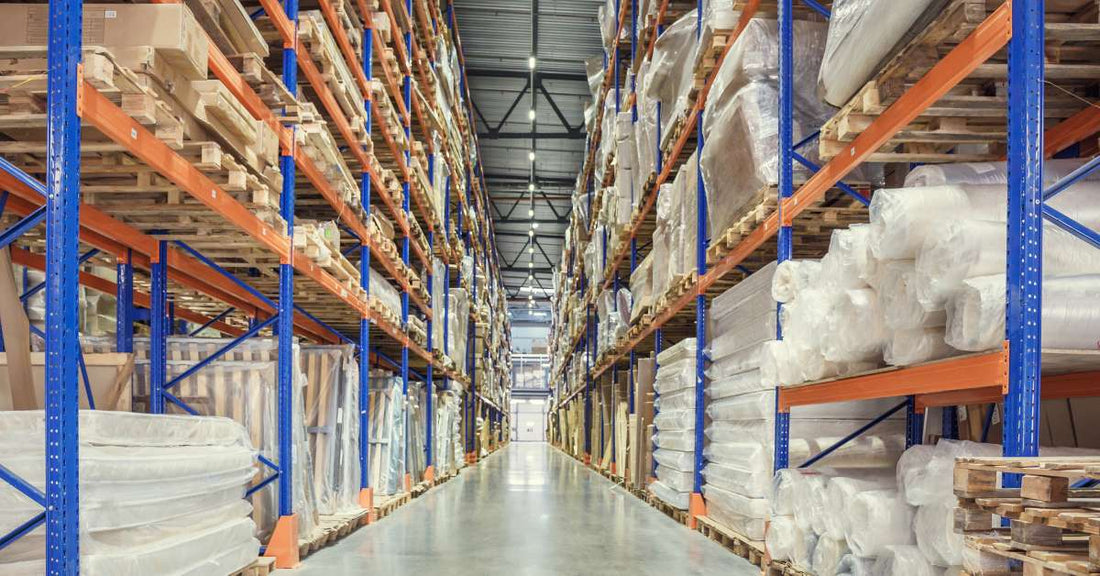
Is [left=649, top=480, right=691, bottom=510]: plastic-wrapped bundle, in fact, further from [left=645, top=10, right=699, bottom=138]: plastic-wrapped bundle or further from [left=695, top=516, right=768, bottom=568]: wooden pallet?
[left=645, top=10, right=699, bottom=138]: plastic-wrapped bundle

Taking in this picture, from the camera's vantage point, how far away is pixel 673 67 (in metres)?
7.84

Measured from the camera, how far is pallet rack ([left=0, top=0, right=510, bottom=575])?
273cm

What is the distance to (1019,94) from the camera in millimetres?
2529

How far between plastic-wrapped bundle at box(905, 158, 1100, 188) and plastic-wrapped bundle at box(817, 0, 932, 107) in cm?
61

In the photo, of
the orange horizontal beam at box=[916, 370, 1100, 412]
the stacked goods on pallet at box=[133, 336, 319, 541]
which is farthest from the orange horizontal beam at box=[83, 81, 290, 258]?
the orange horizontal beam at box=[916, 370, 1100, 412]

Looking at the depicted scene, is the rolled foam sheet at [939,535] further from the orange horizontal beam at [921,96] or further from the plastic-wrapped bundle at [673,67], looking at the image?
the plastic-wrapped bundle at [673,67]

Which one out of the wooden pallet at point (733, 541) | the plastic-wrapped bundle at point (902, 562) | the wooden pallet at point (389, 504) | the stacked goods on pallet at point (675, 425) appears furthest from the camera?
the wooden pallet at point (389, 504)

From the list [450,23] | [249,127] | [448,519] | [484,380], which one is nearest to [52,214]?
[249,127]

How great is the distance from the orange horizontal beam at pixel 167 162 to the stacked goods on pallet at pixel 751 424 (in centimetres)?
307

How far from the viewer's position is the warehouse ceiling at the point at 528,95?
47.2ft

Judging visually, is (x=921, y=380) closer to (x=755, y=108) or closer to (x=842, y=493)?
(x=842, y=493)

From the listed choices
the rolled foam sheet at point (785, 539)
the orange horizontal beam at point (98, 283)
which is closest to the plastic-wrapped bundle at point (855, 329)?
the rolled foam sheet at point (785, 539)

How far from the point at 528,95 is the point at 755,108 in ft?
43.5

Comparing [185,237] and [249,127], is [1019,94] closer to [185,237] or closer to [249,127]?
[249,127]
